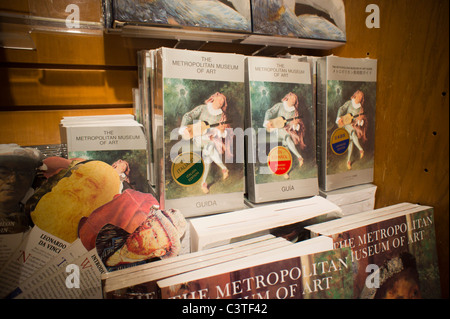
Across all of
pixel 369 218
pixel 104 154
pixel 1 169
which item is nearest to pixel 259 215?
pixel 369 218

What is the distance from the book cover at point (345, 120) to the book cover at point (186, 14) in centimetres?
41

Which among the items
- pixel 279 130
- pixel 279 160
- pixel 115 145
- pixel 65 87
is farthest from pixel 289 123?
pixel 65 87

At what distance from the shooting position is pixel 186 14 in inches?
40.6

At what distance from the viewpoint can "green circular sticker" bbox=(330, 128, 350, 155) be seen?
125 centimetres

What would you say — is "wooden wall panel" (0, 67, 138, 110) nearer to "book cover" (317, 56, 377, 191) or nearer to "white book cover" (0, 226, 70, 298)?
"white book cover" (0, 226, 70, 298)

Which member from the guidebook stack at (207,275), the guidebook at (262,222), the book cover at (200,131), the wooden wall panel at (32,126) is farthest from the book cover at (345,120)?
the wooden wall panel at (32,126)

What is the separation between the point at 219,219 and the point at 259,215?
15 cm

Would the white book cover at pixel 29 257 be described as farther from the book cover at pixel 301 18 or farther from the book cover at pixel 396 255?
the book cover at pixel 301 18

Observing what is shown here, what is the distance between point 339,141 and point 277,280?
2.43 feet

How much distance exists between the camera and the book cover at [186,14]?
951 mm

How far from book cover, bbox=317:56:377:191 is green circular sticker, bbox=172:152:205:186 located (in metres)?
0.59

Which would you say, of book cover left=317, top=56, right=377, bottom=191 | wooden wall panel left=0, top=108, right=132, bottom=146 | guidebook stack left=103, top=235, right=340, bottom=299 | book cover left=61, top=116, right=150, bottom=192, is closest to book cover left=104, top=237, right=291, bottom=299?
guidebook stack left=103, top=235, right=340, bottom=299
